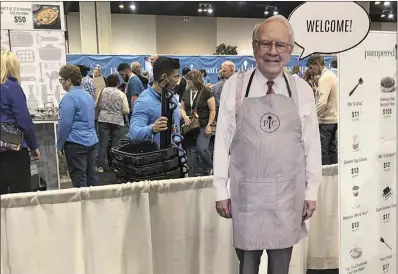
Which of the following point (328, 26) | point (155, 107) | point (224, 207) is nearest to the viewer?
point (224, 207)

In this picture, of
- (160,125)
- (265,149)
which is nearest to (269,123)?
(265,149)

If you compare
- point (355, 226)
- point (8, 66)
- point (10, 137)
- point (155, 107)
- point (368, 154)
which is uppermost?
point (8, 66)

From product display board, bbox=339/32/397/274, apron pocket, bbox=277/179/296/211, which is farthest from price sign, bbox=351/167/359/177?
apron pocket, bbox=277/179/296/211

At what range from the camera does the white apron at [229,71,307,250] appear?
5.15 ft

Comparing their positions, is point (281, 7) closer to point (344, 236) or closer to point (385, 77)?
point (385, 77)

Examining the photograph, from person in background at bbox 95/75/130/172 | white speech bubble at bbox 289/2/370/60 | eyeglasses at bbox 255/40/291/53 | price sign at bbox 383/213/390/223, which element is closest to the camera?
eyeglasses at bbox 255/40/291/53

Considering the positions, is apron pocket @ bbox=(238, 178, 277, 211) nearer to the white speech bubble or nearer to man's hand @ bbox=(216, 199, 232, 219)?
man's hand @ bbox=(216, 199, 232, 219)

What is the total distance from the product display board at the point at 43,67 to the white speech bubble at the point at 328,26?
1865 millimetres

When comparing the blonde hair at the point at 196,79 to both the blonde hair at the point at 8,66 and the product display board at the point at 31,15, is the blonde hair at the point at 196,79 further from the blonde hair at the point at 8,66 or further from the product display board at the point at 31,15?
the blonde hair at the point at 8,66

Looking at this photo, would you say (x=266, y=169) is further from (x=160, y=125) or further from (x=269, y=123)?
→ (x=160, y=125)

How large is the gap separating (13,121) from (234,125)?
3.51ft

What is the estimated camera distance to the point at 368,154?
2012mm

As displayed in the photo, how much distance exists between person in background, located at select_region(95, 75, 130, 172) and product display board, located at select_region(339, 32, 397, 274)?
8.89 ft

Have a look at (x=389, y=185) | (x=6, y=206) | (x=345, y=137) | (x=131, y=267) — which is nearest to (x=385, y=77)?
(x=345, y=137)
